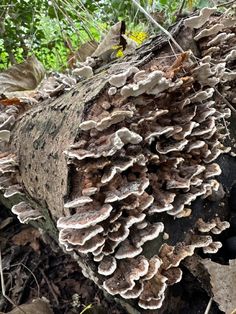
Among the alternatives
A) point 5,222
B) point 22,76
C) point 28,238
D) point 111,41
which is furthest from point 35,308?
point 22,76

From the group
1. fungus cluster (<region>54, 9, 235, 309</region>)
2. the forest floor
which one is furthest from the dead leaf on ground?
fungus cluster (<region>54, 9, 235, 309</region>)

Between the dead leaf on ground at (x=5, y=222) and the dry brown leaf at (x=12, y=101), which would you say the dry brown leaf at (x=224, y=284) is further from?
the dead leaf on ground at (x=5, y=222)

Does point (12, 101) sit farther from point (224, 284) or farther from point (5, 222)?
point (224, 284)

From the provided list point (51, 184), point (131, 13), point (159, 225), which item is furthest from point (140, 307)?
point (131, 13)

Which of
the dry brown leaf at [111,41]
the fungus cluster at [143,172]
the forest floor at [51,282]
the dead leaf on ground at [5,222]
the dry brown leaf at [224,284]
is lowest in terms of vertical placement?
the forest floor at [51,282]

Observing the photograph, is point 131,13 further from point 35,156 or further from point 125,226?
point 125,226

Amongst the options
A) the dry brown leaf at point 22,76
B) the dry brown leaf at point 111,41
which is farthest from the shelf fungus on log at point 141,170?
the dry brown leaf at point 22,76
